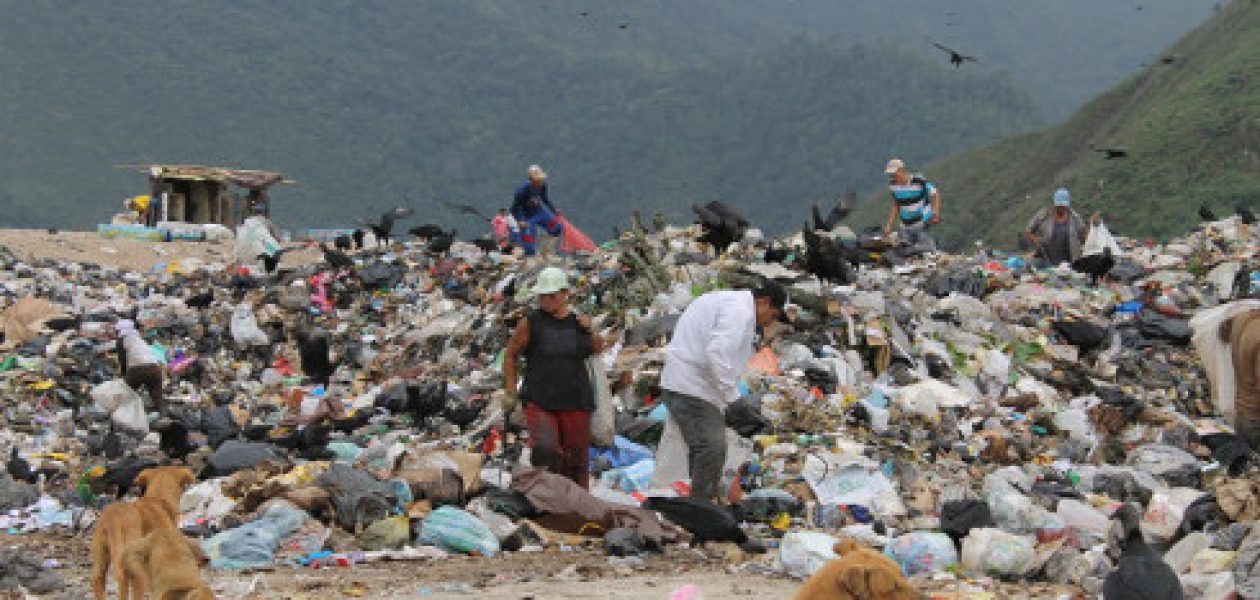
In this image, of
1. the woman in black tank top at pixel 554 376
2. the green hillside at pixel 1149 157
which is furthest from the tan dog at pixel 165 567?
the green hillside at pixel 1149 157

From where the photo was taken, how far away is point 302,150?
81438 mm

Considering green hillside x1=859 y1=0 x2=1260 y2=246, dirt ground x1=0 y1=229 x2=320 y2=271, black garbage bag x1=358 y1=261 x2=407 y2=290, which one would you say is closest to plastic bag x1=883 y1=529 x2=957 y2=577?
black garbage bag x1=358 y1=261 x2=407 y2=290

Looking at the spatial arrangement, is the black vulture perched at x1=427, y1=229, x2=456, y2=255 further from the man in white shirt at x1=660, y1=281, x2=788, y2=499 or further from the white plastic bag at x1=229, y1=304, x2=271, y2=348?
the man in white shirt at x1=660, y1=281, x2=788, y2=499

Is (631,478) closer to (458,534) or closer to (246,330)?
(458,534)

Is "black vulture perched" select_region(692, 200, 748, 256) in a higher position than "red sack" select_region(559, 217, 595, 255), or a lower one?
higher

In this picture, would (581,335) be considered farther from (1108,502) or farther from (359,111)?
(359,111)

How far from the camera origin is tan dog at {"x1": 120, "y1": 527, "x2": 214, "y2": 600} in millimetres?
4312

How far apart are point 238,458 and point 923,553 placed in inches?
154

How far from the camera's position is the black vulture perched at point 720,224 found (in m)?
11.6

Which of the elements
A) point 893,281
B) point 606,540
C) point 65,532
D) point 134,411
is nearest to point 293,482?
point 65,532

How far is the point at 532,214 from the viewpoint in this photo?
14.7m

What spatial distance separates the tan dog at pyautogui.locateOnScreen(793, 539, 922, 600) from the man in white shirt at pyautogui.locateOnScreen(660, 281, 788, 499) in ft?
7.46

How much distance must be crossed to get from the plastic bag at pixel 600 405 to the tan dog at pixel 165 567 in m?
2.47

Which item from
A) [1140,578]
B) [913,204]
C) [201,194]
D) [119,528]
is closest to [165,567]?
[119,528]
